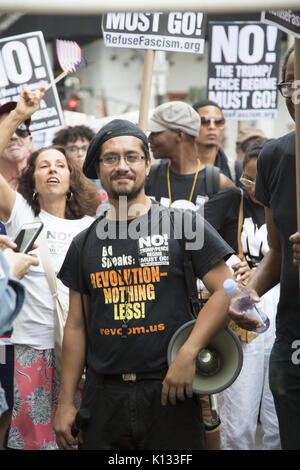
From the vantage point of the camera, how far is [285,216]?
3475mm

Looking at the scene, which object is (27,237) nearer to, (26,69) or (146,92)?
(146,92)

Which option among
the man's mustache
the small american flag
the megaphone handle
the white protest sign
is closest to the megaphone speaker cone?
the megaphone handle

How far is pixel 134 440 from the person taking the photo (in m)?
3.62

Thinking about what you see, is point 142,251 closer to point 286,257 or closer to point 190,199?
point 286,257

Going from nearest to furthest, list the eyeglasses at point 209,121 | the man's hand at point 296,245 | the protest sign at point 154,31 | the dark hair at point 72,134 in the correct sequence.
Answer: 1. the man's hand at point 296,245
2. the protest sign at point 154,31
3. the eyeglasses at point 209,121
4. the dark hair at point 72,134

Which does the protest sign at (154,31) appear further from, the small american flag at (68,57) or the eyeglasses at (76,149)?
the eyeglasses at (76,149)

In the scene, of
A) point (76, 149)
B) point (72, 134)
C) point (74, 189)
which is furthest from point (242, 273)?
point (72, 134)

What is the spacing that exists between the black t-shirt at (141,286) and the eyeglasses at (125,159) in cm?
27

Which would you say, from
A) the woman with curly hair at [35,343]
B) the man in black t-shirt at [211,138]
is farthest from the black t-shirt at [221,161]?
the woman with curly hair at [35,343]

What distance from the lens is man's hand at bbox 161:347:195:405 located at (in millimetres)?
3502

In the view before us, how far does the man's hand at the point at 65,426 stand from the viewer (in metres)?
3.76

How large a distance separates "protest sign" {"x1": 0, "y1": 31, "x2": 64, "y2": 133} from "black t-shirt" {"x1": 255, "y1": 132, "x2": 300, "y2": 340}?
349 cm

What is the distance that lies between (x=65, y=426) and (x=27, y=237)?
3.00 ft

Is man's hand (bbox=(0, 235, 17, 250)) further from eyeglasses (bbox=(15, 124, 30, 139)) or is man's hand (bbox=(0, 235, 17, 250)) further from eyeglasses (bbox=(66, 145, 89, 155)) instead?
eyeglasses (bbox=(66, 145, 89, 155))
